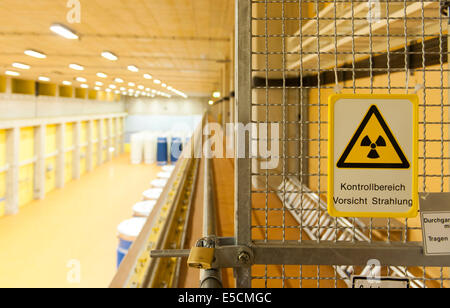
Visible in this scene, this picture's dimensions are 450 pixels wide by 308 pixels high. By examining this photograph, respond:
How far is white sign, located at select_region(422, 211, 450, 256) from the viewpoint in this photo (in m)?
0.63

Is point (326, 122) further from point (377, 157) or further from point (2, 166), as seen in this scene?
point (2, 166)

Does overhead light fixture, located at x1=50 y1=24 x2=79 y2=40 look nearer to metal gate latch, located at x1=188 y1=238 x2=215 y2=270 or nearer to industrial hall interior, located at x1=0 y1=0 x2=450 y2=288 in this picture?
industrial hall interior, located at x1=0 y1=0 x2=450 y2=288

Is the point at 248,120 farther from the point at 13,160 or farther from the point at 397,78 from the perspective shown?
the point at 13,160

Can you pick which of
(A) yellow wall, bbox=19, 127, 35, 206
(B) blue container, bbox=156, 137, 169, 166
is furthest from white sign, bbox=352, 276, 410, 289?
(B) blue container, bbox=156, 137, 169, 166

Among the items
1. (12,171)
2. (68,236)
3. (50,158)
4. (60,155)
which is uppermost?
(60,155)

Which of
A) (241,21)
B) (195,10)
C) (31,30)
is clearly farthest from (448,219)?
(31,30)

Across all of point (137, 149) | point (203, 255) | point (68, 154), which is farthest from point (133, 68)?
point (137, 149)

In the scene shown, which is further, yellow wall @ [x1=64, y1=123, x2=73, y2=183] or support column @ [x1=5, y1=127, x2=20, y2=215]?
yellow wall @ [x1=64, y1=123, x2=73, y2=183]

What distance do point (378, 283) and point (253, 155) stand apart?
354mm

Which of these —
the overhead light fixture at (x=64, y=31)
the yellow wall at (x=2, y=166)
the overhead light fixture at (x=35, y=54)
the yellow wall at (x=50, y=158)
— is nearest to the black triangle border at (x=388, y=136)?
the overhead light fixture at (x=64, y=31)

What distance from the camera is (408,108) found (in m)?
0.61

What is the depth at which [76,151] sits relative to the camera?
584 inches

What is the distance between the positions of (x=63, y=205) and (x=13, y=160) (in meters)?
2.62

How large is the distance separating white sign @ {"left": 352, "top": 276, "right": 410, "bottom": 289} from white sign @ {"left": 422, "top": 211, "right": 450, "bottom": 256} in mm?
80
